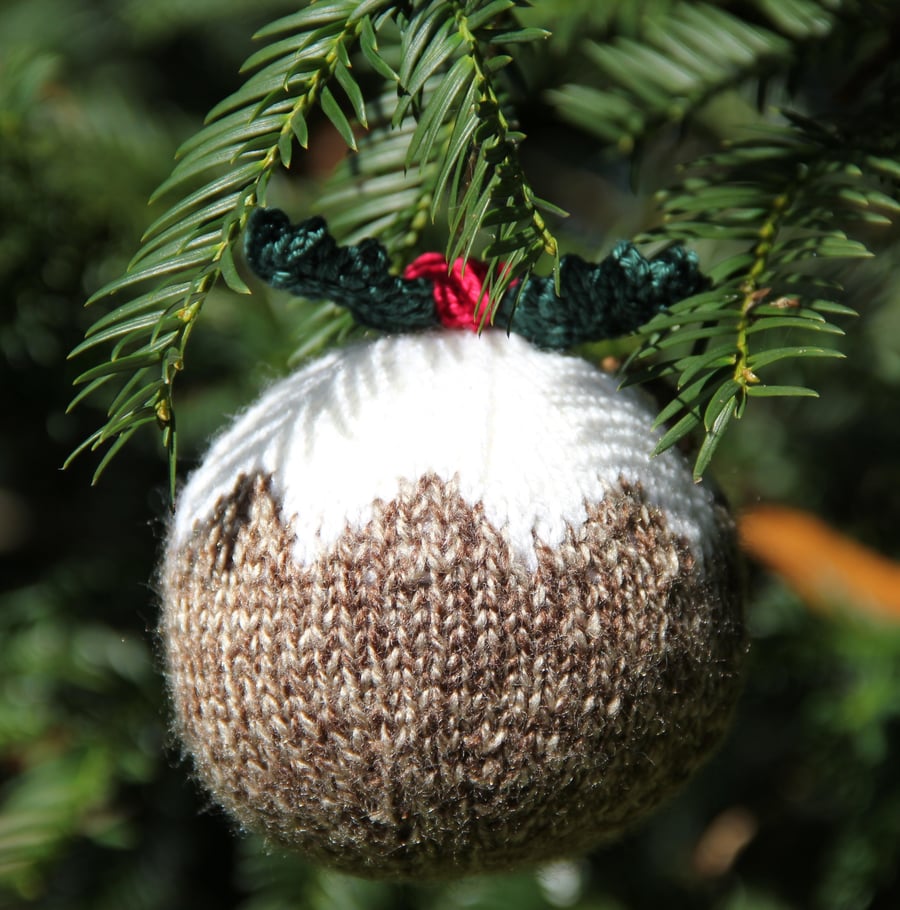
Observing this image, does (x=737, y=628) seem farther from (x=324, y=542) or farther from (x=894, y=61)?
(x=894, y=61)

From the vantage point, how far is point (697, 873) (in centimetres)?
107

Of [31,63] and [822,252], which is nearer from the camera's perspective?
[822,252]

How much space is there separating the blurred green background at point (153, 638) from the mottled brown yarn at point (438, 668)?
281mm

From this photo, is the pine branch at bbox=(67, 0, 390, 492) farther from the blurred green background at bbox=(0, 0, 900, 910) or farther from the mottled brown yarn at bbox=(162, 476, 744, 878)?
the blurred green background at bbox=(0, 0, 900, 910)

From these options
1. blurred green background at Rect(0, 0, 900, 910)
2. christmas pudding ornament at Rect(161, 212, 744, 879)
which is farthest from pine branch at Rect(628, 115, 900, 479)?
blurred green background at Rect(0, 0, 900, 910)

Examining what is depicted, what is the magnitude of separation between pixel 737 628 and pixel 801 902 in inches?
21.9

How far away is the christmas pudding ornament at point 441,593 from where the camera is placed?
49 cm

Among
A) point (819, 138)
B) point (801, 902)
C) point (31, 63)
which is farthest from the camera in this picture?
point (801, 902)

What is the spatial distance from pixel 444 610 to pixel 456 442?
0.08m

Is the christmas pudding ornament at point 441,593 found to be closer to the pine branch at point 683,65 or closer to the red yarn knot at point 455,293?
the red yarn knot at point 455,293

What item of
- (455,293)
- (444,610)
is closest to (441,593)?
(444,610)

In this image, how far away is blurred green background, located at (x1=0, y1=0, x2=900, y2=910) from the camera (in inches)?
34.2

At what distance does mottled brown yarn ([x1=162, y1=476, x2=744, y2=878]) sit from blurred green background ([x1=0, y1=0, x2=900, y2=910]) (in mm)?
281

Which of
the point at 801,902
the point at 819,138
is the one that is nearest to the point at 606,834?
the point at 819,138
